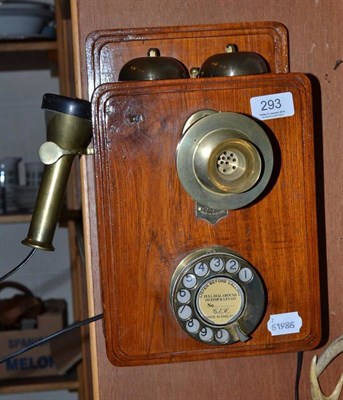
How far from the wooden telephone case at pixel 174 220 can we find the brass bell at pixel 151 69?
19 millimetres

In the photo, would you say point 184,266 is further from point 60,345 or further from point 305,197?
point 60,345

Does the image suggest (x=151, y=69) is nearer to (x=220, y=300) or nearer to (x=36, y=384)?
(x=220, y=300)

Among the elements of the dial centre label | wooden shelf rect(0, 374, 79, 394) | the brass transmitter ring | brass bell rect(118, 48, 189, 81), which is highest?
brass bell rect(118, 48, 189, 81)

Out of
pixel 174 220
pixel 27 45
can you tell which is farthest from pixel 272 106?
pixel 27 45

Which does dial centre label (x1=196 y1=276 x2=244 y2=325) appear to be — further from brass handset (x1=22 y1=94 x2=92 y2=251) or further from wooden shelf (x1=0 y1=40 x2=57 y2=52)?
wooden shelf (x1=0 y1=40 x2=57 y2=52)

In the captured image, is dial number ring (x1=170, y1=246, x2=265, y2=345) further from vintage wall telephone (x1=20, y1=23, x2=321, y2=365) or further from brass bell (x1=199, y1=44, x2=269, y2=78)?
brass bell (x1=199, y1=44, x2=269, y2=78)

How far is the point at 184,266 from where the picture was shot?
84 centimetres

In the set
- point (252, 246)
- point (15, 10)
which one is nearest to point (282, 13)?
point (252, 246)

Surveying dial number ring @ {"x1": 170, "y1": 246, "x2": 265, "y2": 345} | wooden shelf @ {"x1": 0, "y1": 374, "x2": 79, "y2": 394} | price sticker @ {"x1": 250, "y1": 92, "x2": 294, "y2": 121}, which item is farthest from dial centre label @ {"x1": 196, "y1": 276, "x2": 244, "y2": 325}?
wooden shelf @ {"x1": 0, "y1": 374, "x2": 79, "y2": 394}

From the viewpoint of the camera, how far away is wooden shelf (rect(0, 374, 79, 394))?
7.86ft

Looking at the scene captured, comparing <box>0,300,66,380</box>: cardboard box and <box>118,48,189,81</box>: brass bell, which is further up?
<box>118,48,189,81</box>: brass bell

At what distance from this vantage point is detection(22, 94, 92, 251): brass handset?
848 mm

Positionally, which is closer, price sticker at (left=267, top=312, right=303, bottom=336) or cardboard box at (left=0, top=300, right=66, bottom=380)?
price sticker at (left=267, top=312, right=303, bottom=336)

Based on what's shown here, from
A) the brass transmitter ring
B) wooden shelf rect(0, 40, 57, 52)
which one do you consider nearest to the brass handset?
the brass transmitter ring
